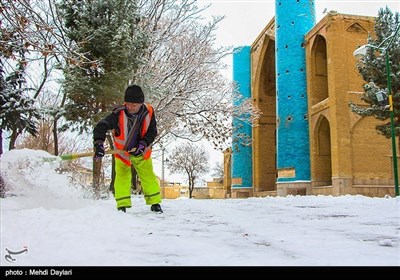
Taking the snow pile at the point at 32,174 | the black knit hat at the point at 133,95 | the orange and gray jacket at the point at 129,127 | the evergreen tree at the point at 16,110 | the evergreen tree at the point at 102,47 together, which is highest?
the evergreen tree at the point at 102,47

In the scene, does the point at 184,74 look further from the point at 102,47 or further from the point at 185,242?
the point at 185,242

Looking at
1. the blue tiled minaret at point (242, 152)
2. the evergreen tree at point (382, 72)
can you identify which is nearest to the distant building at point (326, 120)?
the blue tiled minaret at point (242, 152)

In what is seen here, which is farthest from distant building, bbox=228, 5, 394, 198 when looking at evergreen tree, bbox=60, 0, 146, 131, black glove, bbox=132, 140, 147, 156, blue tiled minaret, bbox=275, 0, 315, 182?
black glove, bbox=132, 140, 147, 156

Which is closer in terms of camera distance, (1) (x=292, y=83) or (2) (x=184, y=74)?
(2) (x=184, y=74)

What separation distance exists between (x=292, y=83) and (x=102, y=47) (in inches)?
657

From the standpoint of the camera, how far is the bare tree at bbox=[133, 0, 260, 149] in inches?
668

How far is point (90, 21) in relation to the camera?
13250mm

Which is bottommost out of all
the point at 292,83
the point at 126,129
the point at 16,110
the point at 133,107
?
the point at 126,129

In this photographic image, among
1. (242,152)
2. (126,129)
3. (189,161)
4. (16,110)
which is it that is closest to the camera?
(126,129)

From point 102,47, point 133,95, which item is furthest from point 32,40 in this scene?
point 102,47

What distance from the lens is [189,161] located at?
54156mm

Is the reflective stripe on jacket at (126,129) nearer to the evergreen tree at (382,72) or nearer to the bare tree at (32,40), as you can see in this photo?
the bare tree at (32,40)

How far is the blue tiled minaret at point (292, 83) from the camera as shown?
26.4 meters

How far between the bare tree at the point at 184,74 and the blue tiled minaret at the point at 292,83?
753cm
